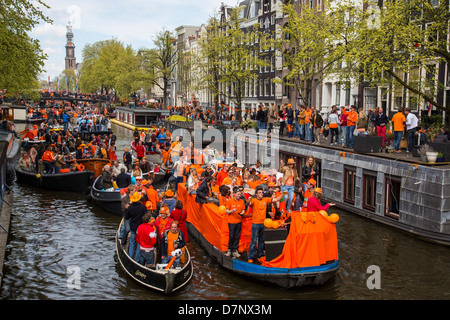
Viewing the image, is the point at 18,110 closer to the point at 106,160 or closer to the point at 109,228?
the point at 106,160

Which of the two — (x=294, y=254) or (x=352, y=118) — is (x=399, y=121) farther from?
(x=294, y=254)

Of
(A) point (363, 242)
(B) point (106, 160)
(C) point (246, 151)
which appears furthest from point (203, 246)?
(C) point (246, 151)

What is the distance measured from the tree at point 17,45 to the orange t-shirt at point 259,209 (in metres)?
20.1

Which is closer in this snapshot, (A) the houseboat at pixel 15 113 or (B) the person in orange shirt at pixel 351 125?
(B) the person in orange shirt at pixel 351 125

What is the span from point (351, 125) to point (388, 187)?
14.1ft

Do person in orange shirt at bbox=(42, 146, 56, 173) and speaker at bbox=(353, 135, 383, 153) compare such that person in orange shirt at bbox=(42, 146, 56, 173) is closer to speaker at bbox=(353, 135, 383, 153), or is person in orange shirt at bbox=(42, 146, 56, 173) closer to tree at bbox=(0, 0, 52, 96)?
tree at bbox=(0, 0, 52, 96)

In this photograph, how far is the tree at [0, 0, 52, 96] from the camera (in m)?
29.2

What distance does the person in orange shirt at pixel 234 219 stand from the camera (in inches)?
567

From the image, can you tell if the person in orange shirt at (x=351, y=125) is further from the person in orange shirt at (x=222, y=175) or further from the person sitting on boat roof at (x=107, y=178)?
the person sitting on boat roof at (x=107, y=178)

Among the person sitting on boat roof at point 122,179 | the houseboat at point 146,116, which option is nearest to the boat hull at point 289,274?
the person sitting on boat roof at point 122,179

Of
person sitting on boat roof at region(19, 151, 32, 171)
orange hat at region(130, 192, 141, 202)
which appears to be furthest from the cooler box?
person sitting on boat roof at region(19, 151, 32, 171)

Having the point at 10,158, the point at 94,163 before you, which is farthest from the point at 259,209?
the point at 10,158

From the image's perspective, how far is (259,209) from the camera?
13992 millimetres
